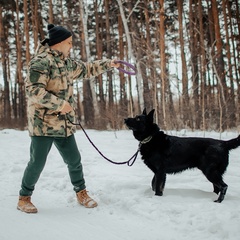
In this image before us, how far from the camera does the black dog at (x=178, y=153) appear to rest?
10.4 feet

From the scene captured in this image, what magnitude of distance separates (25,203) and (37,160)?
48 cm

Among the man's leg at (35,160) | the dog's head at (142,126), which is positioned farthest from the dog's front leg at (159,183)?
the man's leg at (35,160)

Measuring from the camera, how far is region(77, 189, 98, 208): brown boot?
116 inches

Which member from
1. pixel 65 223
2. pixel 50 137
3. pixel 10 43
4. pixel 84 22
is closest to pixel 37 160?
pixel 50 137

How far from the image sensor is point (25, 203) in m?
2.85

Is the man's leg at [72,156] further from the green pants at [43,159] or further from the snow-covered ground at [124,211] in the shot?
the snow-covered ground at [124,211]

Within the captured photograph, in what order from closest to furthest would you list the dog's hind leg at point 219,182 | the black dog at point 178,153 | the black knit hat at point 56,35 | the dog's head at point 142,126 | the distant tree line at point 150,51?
the black knit hat at point 56,35 < the dog's hind leg at point 219,182 < the black dog at point 178,153 < the dog's head at point 142,126 < the distant tree line at point 150,51

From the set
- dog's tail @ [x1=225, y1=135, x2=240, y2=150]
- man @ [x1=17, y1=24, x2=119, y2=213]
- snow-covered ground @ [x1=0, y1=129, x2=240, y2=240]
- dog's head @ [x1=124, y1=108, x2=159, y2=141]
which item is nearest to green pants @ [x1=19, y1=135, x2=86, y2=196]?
man @ [x1=17, y1=24, x2=119, y2=213]

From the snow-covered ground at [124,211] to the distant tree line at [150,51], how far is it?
631 centimetres

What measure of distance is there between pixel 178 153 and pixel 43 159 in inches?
63.9

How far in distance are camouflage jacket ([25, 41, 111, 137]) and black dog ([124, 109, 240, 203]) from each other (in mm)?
997

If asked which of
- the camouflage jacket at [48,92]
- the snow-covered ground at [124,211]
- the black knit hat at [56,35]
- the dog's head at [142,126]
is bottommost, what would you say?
the snow-covered ground at [124,211]

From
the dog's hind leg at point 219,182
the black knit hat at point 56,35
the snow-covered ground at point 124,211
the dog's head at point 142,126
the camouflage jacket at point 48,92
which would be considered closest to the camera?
the snow-covered ground at point 124,211

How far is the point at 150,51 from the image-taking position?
10820 millimetres
